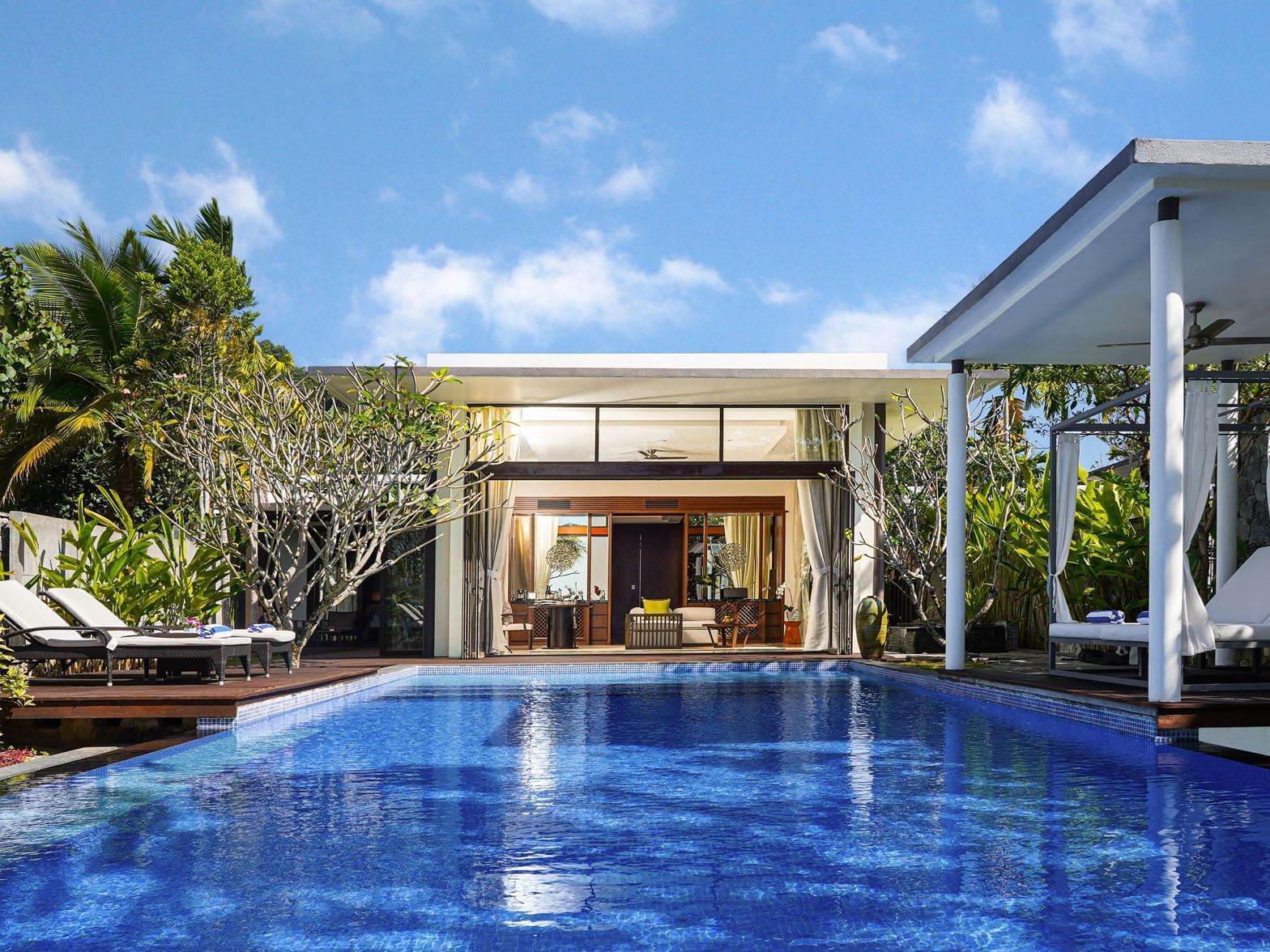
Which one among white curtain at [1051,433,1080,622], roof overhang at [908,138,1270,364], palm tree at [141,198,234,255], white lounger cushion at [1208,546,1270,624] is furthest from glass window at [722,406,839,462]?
palm tree at [141,198,234,255]

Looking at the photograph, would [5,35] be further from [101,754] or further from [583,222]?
[101,754]

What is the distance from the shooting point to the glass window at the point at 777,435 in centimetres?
1603

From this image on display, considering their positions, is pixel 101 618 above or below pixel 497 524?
below

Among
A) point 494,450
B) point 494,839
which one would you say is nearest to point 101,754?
point 494,839

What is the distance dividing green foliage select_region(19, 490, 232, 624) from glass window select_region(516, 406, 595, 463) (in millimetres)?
4593

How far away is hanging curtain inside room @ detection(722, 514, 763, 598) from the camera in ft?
65.7

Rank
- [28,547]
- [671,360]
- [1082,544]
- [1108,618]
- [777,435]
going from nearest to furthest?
[1108,618] < [28,547] < [1082,544] < [777,435] < [671,360]

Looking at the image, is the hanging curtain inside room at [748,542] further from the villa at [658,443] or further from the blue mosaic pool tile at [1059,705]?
the blue mosaic pool tile at [1059,705]

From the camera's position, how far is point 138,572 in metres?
11.4

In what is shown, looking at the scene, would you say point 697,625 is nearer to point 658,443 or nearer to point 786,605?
point 786,605

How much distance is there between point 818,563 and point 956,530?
4.97 meters

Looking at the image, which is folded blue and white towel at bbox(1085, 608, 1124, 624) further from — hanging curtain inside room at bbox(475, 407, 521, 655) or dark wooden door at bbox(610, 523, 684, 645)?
dark wooden door at bbox(610, 523, 684, 645)

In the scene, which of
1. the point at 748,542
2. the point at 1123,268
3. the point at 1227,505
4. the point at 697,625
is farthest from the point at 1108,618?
the point at 748,542

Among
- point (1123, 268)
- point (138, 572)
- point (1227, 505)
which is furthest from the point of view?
point (138, 572)
